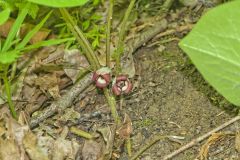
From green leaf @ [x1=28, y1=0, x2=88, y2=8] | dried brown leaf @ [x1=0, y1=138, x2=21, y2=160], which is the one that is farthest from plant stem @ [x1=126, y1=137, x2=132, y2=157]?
green leaf @ [x1=28, y1=0, x2=88, y2=8]

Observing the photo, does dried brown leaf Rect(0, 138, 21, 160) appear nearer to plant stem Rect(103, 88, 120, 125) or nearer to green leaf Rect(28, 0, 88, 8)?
plant stem Rect(103, 88, 120, 125)

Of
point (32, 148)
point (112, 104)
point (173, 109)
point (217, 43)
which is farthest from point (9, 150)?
point (217, 43)

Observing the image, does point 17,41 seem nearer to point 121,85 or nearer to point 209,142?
point 121,85

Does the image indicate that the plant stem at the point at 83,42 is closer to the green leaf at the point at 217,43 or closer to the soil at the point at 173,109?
the soil at the point at 173,109

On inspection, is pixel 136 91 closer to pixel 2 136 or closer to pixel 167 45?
pixel 167 45

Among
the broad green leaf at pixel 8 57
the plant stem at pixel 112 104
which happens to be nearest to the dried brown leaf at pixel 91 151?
the plant stem at pixel 112 104

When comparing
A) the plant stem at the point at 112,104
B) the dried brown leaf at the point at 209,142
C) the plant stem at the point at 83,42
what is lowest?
the dried brown leaf at the point at 209,142
